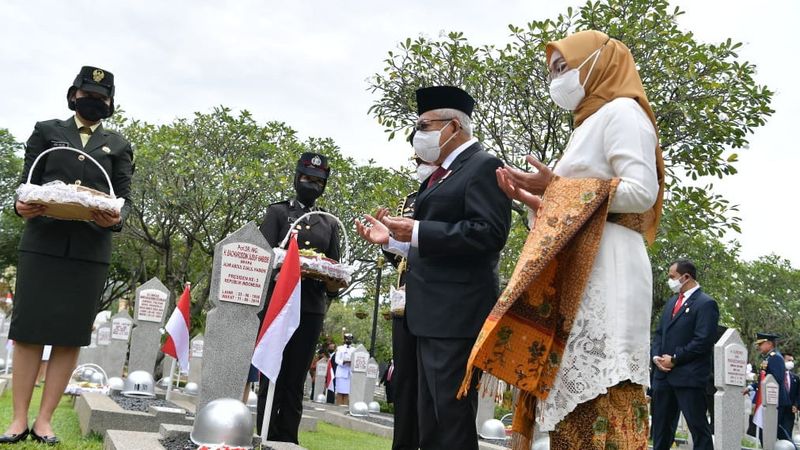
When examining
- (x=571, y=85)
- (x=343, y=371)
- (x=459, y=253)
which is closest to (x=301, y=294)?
(x=459, y=253)

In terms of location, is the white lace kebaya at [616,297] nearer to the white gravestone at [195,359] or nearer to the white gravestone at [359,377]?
the white gravestone at [359,377]

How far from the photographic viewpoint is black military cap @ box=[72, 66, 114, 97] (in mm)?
5117

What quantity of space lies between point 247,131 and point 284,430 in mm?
19478

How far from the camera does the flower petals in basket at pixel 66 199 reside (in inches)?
174

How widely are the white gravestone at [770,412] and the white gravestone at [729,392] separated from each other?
5.04 m

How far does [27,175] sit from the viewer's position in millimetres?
4910

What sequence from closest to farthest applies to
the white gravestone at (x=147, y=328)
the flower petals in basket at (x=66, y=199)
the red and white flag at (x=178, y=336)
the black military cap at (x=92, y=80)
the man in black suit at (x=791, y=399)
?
the flower petals in basket at (x=66, y=199) → the black military cap at (x=92, y=80) → the red and white flag at (x=178, y=336) → the white gravestone at (x=147, y=328) → the man in black suit at (x=791, y=399)

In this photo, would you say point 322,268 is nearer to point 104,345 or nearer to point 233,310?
point 233,310

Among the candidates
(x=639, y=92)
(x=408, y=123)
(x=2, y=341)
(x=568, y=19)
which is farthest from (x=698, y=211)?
(x=2, y=341)

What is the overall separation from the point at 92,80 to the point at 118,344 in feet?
38.1

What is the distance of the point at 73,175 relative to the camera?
16.5 ft

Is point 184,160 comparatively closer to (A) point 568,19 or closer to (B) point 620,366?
(A) point 568,19

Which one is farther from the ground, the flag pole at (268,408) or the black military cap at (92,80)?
the black military cap at (92,80)

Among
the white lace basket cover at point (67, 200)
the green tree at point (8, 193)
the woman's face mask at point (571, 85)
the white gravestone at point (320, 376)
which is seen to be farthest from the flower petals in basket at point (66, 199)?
the green tree at point (8, 193)
